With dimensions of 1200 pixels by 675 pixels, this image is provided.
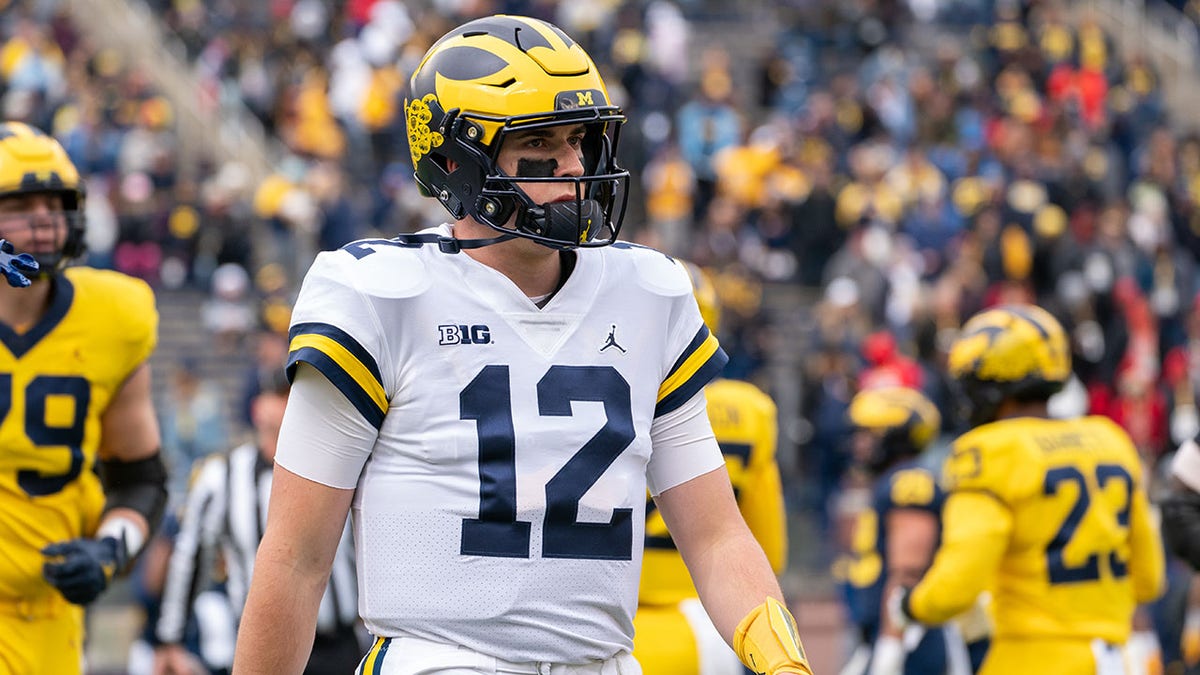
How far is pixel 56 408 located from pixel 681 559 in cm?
195

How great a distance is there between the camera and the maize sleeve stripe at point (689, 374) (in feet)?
13.1

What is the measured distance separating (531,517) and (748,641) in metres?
0.49

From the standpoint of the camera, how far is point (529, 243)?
3895mm

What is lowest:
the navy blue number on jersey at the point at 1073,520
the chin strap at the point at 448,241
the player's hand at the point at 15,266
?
the navy blue number on jersey at the point at 1073,520

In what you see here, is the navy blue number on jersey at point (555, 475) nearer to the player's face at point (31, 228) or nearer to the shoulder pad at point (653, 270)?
the shoulder pad at point (653, 270)

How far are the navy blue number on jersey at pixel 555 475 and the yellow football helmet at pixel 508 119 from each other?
0.28m

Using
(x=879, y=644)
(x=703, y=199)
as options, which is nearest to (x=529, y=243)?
(x=879, y=644)

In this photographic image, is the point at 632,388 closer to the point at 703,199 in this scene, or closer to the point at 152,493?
the point at 152,493

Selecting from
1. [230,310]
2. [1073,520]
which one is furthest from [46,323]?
[230,310]

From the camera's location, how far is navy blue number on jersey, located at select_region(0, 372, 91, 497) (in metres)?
5.36

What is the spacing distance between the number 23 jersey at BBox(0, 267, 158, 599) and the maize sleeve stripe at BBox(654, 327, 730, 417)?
215 centimetres

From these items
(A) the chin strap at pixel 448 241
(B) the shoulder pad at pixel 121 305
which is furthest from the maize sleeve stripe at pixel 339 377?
(B) the shoulder pad at pixel 121 305

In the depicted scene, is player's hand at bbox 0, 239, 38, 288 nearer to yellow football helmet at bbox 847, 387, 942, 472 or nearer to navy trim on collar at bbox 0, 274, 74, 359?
navy trim on collar at bbox 0, 274, 74, 359

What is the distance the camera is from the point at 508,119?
3.79 meters
